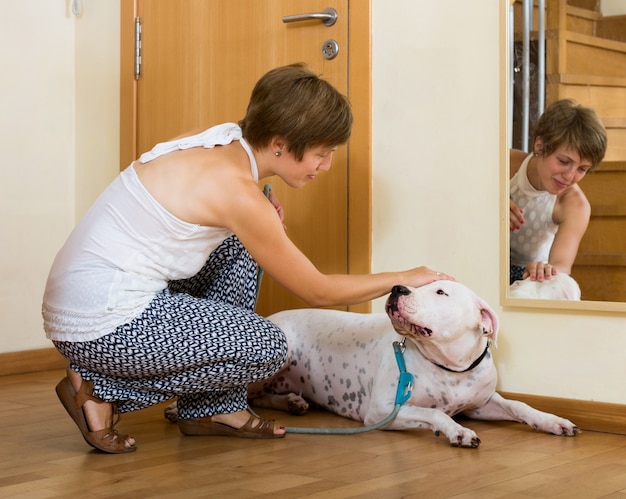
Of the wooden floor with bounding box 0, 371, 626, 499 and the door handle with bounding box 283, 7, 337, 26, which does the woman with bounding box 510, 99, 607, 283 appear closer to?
the wooden floor with bounding box 0, 371, 626, 499

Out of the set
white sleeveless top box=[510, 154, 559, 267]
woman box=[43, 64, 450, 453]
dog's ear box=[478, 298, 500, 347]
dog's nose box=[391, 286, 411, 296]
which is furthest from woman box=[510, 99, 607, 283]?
dog's nose box=[391, 286, 411, 296]

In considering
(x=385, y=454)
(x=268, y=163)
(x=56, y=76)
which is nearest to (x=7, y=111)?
(x=56, y=76)

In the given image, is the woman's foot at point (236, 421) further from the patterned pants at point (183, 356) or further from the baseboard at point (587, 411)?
the baseboard at point (587, 411)

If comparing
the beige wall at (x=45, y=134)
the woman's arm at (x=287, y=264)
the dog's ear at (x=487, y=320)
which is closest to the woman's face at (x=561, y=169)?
the dog's ear at (x=487, y=320)

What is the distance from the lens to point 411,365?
7.55ft

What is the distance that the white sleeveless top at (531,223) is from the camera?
243cm

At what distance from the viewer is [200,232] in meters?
2.08

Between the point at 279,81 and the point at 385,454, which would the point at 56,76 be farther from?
the point at 385,454

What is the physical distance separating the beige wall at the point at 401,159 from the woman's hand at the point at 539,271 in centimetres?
10

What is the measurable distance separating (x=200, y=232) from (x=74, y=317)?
1.14 ft

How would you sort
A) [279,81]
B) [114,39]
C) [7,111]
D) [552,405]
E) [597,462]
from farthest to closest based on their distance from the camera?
[114,39]
[7,111]
[552,405]
[279,81]
[597,462]

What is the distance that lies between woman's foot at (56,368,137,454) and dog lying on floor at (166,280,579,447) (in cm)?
39

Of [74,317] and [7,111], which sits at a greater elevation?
[7,111]

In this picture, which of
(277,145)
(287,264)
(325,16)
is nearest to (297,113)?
(277,145)
